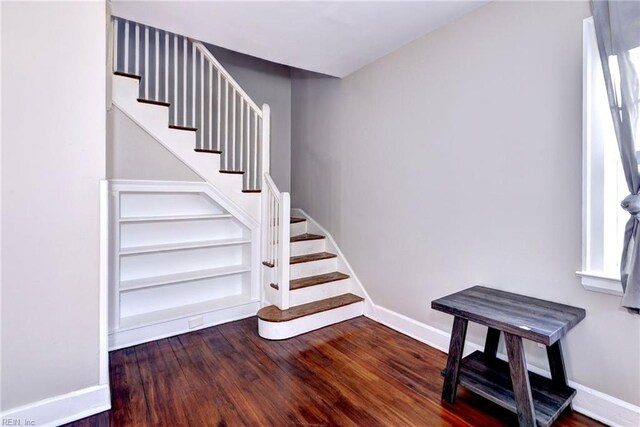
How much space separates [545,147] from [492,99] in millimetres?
450

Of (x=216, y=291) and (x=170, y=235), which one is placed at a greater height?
(x=170, y=235)

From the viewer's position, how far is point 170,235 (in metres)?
2.91

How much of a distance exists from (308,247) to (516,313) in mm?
2157

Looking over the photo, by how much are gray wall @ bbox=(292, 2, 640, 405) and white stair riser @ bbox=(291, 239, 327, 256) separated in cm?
34

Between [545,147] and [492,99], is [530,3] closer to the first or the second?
[492,99]

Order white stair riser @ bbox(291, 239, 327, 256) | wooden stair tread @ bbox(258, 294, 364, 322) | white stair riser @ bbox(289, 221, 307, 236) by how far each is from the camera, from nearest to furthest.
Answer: wooden stair tread @ bbox(258, 294, 364, 322) → white stair riser @ bbox(291, 239, 327, 256) → white stair riser @ bbox(289, 221, 307, 236)

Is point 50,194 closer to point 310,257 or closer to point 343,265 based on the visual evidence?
point 310,257

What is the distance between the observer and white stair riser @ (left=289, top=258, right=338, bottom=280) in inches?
122

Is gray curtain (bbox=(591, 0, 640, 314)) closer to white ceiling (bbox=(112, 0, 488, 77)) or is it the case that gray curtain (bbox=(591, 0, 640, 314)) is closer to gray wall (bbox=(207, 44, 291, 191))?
white ceiling (bbox=(112, 0, 488, 77))

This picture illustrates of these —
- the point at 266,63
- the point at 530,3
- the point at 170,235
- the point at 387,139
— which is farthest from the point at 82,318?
the point at 266,63

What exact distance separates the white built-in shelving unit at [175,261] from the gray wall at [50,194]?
76 cm

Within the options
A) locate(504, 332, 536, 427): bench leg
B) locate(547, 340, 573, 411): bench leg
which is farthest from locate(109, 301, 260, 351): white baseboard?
locate(547, 340, 573, 411): bench leg

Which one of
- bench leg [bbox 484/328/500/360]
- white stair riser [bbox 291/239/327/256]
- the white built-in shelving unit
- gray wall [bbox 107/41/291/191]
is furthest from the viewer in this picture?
white stair riser [bbox 291/239/327/256]

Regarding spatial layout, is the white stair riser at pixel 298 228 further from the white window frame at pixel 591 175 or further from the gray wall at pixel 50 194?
the white window frame at pixel 591 175
